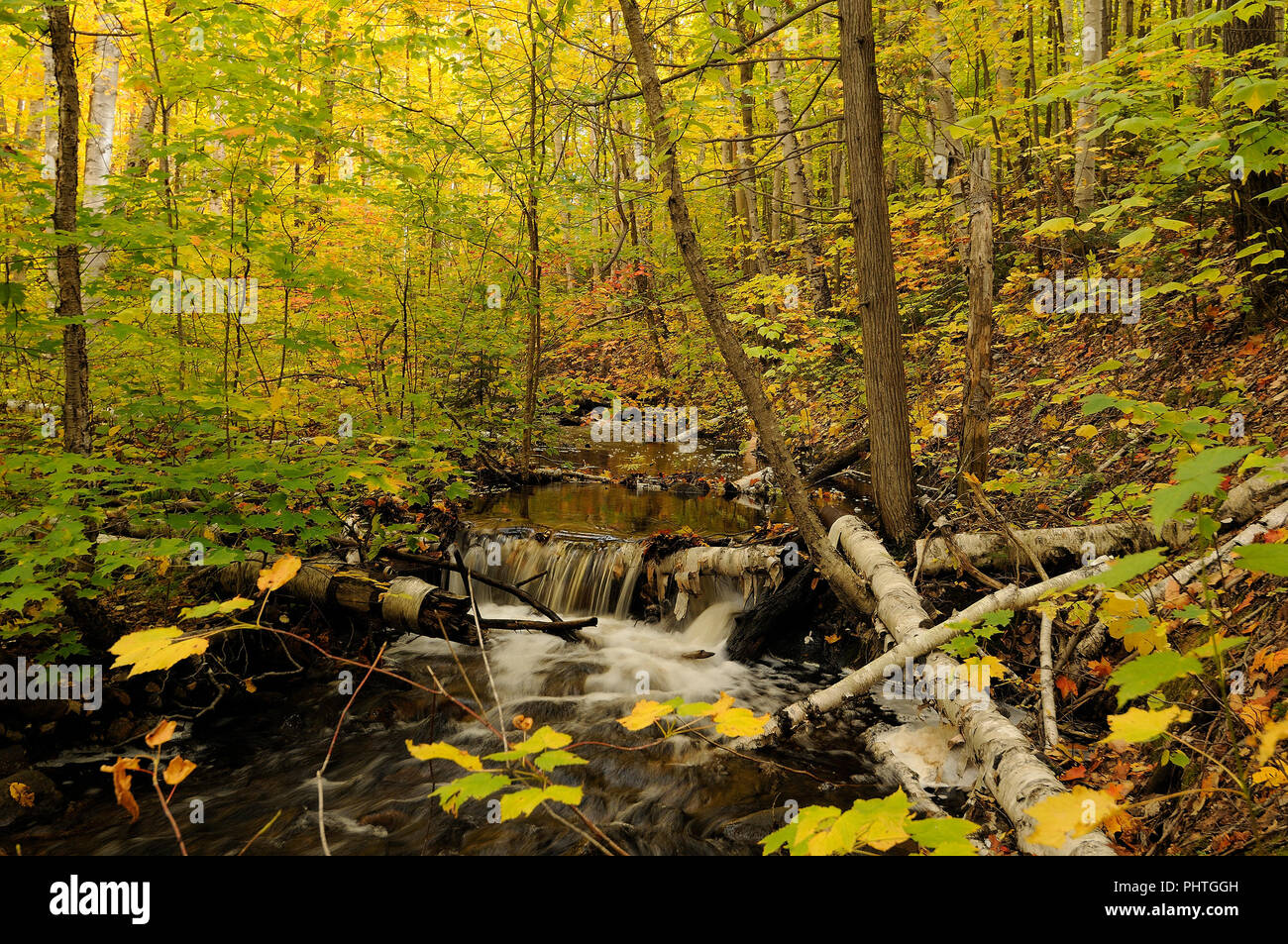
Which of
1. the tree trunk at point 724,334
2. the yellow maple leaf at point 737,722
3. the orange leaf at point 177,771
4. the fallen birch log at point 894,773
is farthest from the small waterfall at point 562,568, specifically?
the yellow maple leaf at point 737,722

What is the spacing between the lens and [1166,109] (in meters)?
3.78

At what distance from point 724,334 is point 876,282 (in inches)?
58.1

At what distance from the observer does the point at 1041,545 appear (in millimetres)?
4754

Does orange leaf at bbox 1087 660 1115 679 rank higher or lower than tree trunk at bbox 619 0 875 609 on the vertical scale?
lower

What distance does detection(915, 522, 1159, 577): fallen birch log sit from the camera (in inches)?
175

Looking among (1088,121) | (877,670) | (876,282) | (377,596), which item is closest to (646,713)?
(877,670)

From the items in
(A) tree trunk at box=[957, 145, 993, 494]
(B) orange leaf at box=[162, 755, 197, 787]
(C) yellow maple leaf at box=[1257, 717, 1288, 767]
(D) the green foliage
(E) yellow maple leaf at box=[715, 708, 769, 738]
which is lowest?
(D) the green foliage

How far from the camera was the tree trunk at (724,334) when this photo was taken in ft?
15.7

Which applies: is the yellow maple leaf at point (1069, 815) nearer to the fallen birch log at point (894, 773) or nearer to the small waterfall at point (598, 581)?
the fallen birch log at point (894, 773)

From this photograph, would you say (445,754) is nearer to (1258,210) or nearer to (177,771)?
(177,771)

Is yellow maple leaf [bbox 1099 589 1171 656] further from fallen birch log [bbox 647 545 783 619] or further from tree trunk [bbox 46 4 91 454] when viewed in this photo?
tree trunk [bbox 46 4 91 454]

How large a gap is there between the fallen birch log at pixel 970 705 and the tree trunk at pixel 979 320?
117 centimetres

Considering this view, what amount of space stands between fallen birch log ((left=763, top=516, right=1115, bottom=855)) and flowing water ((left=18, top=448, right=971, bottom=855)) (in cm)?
74

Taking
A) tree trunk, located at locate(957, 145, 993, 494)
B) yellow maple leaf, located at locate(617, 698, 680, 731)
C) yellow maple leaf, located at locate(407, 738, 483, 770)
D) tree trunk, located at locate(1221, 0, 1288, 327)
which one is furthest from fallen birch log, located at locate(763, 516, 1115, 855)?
tree trunk, located at locate(1221, 0, 1288, 327)
